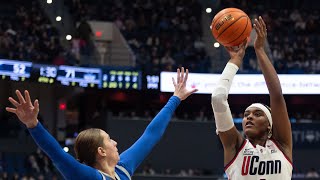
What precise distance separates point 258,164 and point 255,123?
258 mm

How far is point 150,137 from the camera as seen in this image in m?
4.01

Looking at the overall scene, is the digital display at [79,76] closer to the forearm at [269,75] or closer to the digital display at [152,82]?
the digital display at [152,82]

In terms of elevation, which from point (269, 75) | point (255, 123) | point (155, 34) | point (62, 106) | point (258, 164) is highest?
point (155, 34)

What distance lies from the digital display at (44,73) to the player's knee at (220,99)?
1570 cm

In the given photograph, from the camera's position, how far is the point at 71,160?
3352 mm

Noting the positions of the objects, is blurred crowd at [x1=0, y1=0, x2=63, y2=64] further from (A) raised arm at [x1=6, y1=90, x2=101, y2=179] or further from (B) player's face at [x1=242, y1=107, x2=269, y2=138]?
(A) raised arm at [x1=6, y1=90, x2=101, y2=179]

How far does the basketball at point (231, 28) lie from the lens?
4488mm

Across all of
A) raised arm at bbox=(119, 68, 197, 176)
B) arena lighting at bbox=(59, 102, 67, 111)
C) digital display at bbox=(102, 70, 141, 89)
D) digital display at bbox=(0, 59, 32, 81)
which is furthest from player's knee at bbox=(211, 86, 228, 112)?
arena lighting at bbox=(59, 102, 67, 111)

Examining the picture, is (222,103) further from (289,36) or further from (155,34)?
(289,36)

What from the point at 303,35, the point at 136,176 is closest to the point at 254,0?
the point at 303,35

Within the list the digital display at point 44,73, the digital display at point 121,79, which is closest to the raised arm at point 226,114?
the digital display at point 44,73

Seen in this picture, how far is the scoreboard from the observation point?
61.7 ft

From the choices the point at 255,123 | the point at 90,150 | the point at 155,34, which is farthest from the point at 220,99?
the point at 155,34

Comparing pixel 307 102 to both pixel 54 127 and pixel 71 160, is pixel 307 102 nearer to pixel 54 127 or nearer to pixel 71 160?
pixel 54 127
